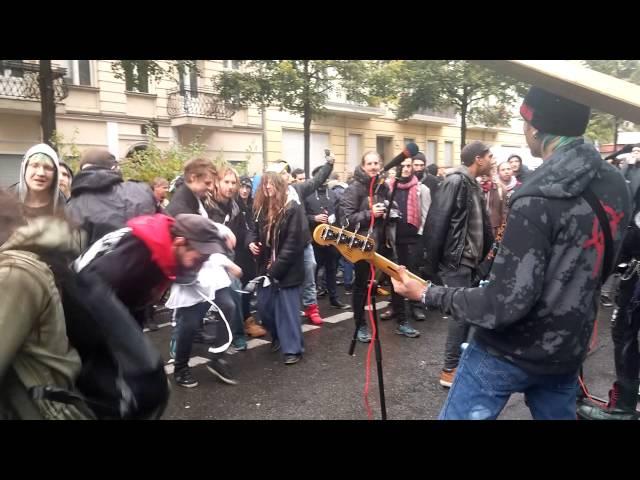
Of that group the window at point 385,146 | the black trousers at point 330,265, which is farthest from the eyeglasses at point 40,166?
the window at point 385,146

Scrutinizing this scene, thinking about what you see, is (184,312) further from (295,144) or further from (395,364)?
(295,144)

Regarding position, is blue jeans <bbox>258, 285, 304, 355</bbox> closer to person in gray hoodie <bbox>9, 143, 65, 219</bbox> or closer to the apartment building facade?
person in gray hoodie <bbox>9, 143, 65, 219</bbox>

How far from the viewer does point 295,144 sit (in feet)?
61.7

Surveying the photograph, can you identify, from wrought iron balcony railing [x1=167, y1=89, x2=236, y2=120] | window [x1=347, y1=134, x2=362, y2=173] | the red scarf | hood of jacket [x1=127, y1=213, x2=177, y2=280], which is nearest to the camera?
hood of jacket [x1=127, y1=213, x2=177, y2=280]

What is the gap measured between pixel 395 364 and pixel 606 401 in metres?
1.60

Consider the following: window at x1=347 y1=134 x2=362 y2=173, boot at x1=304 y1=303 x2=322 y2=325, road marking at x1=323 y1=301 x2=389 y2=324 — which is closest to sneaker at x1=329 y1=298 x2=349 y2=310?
road marking at x1=323 y1=301 x2=389 y2=324

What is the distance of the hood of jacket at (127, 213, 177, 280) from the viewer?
167cm

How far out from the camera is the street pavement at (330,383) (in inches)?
139

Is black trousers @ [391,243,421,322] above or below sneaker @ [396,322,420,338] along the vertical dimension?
above

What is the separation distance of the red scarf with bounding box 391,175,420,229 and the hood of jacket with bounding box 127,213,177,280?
4.13 m

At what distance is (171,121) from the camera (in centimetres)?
1677

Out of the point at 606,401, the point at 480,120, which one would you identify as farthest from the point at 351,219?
the point at 480,120

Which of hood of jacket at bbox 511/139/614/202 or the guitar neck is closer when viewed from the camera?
hood of jacket at bbox 511/139/614/202

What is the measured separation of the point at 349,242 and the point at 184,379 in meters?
1.98
